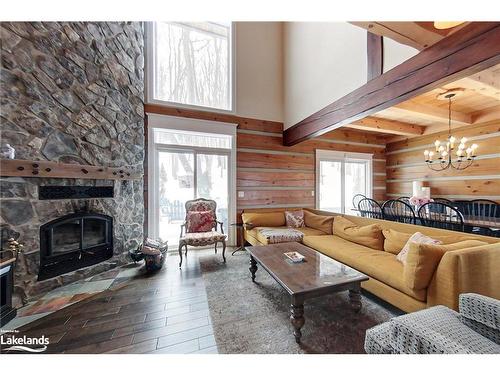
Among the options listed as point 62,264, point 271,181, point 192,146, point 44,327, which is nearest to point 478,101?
point 271,181

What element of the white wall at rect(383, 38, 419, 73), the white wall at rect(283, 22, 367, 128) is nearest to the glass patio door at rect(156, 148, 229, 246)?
the white wall at rect(283, 22, 367, 128)

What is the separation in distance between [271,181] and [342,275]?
9.58 ft

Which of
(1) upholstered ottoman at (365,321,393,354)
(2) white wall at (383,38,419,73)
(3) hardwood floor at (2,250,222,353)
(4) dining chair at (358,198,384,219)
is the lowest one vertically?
(3) hardwood floor at (2,250,222,353)

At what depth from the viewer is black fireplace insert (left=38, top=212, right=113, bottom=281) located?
2.27 meters

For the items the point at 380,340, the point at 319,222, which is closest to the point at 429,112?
the point at 319,222

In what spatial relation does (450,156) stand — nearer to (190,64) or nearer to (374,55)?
(374,55)

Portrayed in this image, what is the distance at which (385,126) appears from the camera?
14.0ft

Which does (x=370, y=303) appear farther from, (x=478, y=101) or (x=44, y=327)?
(x=478, y=101)

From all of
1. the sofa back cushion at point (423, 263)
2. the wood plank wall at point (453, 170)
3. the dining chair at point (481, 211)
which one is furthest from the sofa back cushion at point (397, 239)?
the wood plank wall at point (453, 170)

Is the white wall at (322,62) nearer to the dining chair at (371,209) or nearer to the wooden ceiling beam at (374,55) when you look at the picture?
the wooden ceiling beam at (374,55)

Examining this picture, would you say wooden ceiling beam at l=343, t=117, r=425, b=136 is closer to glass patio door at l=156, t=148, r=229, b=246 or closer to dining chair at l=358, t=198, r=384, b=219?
dining chair at l=358, t=198, r=384, b=219

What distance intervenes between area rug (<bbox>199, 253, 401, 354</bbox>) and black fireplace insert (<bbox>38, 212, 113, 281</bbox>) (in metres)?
1.65

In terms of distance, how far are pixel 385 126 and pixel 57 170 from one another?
5576 mm
